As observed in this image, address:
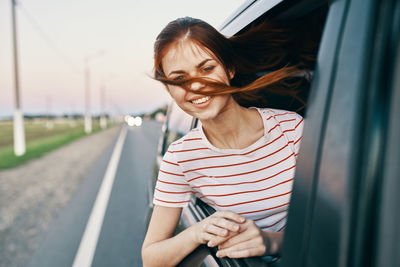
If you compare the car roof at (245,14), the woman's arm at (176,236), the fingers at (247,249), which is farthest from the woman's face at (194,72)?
the fingers at (247,249)

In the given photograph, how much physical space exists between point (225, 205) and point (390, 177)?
1018mm

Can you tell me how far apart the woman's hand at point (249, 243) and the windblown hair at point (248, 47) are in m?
0.63

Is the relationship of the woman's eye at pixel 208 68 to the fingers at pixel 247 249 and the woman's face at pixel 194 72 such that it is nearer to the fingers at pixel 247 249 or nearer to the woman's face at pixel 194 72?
the woman's face at pixel 194 72

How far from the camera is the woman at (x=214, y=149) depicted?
1.47 meters

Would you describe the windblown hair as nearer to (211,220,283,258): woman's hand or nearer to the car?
(211,220,283,258): woman's hand

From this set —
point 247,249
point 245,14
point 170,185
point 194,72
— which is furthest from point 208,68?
point 247,249

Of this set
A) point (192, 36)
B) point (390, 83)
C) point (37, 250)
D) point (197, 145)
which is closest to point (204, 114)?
point (197, 145)

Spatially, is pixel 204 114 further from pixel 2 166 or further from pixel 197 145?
pixel 2 166

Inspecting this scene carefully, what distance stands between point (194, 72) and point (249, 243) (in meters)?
0.79

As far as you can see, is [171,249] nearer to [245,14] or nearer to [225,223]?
[225,223]

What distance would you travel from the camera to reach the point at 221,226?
1.25 m

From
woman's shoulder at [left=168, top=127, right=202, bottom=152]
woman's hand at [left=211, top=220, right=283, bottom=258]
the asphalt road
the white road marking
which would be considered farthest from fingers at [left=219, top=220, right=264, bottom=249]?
the white road marking

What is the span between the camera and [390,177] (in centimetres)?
58

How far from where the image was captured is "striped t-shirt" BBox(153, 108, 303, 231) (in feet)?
4.88
